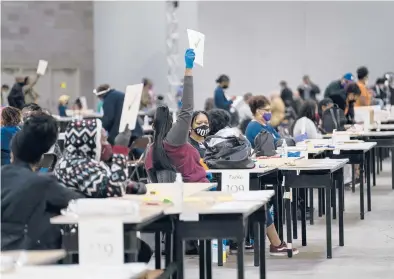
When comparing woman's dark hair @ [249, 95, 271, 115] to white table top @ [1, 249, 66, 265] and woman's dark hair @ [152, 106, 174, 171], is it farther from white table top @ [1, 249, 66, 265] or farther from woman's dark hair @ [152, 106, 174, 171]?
white table top @ [1, 249, 66, 265]

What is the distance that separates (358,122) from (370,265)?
240 inches

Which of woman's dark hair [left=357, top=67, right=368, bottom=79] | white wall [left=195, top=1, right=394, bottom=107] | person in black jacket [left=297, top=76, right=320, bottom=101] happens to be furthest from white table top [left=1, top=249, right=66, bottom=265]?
white wall [left=195, top=1, right=394, bottom=107]

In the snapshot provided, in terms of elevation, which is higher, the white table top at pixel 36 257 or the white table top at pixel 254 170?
the white table top at pixel 254 170

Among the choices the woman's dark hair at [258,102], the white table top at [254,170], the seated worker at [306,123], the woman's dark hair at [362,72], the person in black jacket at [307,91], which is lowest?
the white table top at [254,170]

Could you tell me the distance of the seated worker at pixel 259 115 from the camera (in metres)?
8.84

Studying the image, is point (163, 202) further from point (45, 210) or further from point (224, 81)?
point (224, 81)

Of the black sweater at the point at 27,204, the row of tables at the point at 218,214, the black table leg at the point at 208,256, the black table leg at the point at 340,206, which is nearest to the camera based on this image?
the black sweater at the point at 27,204

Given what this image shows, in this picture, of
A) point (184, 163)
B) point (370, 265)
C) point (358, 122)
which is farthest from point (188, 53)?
point (358, 122)

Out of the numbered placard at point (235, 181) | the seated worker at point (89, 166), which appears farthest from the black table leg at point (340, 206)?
the seated worker at point (89, 166)

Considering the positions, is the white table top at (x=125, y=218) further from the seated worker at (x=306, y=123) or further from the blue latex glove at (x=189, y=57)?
the seated worker at (x=306, y=123)

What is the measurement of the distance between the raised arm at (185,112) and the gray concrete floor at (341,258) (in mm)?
1009

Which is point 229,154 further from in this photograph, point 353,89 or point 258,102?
point 353,89

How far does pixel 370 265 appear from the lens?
760 centimetres

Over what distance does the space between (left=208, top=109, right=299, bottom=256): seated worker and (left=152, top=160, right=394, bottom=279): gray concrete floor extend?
118 millimetres
